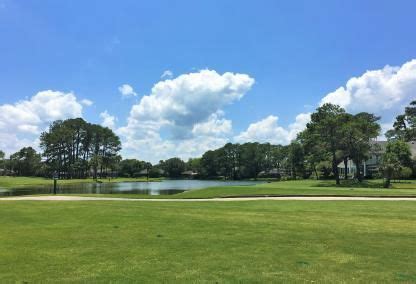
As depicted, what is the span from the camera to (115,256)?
883 centimetres

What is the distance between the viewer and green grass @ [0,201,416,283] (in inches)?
292

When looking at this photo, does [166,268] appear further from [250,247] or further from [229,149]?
[229,149]

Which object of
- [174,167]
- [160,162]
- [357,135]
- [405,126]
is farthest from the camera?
[160,162]

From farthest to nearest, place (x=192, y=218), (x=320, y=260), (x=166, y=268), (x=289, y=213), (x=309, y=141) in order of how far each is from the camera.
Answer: (x=309, y=141) → (x=289, y=213) → (x=192, y=218) → (x=320, y=260) → (x=166, y=268)

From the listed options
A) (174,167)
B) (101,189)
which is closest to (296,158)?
(101,189)

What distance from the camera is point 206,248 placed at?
382 inches

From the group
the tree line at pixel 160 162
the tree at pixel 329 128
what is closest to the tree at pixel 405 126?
the tree line at pixel 160 162

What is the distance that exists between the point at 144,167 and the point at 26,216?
508 ft

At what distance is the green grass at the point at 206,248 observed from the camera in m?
7.41

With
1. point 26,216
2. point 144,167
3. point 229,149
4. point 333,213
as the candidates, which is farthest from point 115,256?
point 144,167

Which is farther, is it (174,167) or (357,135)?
(174,167)

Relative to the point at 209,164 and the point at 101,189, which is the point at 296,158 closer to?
the point at 209,164

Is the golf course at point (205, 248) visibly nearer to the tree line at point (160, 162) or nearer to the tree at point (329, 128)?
the tree at point (329, 128)

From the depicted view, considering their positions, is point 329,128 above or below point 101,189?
above
